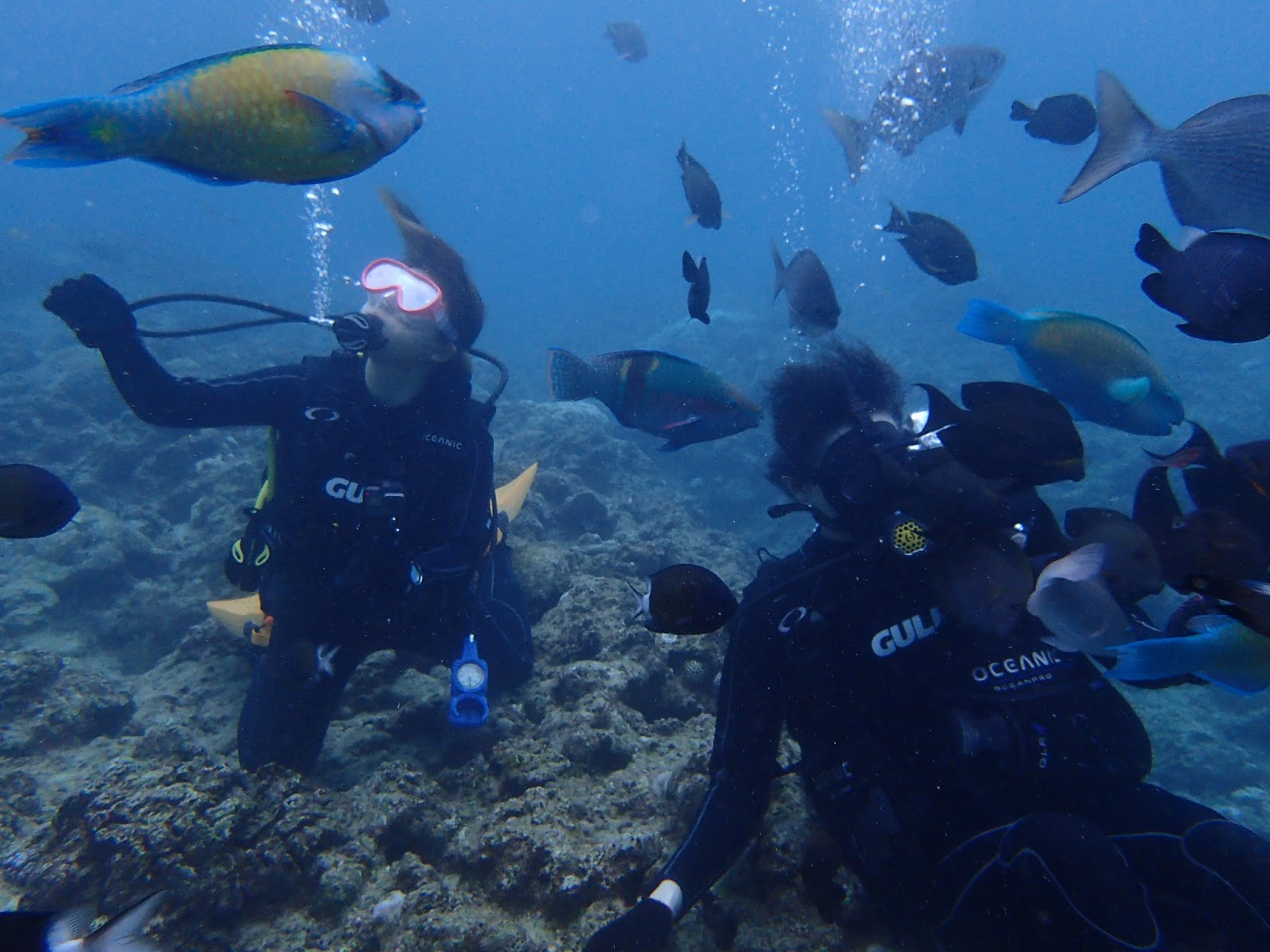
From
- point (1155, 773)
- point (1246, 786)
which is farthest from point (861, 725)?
point (1246, 786)

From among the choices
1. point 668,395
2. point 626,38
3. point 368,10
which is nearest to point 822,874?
point 668,395

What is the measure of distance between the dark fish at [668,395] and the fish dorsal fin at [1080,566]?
1328mm

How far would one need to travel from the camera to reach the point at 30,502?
200 centimetres

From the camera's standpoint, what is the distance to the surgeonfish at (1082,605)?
1481 millimetres

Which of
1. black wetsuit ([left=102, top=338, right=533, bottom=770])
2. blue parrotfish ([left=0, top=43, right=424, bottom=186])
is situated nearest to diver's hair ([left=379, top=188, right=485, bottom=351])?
black wetsuit ([left=102, top=338, right=533, bottom=770])

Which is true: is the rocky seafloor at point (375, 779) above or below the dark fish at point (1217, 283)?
below

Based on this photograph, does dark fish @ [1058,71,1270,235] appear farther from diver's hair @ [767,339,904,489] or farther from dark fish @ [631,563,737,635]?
dark fish @ [631,563,737,635]

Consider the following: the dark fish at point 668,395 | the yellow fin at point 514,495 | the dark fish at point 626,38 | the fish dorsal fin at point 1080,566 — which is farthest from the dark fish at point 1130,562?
the dark fish at point 626,38

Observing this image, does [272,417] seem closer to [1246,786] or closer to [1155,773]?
[1155,773]

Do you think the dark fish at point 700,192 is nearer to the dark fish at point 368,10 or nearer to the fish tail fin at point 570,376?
the fish tail fin at point 570,376

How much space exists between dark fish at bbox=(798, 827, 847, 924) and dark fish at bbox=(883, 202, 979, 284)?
9.80 feet

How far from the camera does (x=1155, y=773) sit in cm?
702

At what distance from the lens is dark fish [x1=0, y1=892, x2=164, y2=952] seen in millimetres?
982

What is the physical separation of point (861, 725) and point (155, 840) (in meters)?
2.78
